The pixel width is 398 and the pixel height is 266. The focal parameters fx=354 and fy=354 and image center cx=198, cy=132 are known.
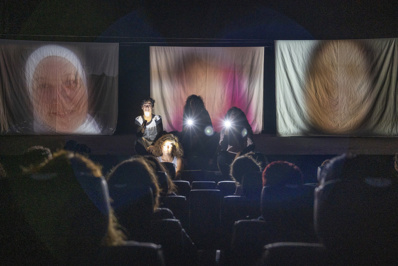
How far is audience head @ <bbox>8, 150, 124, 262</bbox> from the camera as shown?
1.18 meters

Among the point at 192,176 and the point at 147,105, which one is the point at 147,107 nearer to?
the point at 147,105

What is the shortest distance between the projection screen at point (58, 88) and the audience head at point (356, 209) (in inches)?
300

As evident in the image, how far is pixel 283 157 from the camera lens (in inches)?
260

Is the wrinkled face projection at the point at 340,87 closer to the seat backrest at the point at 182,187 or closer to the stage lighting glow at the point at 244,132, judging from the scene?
the stage lighting glow at the point at 244,132

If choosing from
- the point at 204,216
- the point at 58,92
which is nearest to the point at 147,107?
the point at 204,216

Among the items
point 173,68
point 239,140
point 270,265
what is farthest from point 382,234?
point 173,68

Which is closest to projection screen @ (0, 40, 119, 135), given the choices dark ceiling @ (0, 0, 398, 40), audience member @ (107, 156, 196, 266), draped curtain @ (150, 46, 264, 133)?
dark ceiling @ (0, 0, 398, 40)

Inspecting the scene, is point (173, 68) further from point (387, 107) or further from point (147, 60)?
point (387, 107)

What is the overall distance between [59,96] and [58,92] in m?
0.10

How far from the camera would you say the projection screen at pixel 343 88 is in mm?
8195

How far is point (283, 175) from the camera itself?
188 centimetres

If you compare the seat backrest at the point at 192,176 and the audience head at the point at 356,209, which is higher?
the audience head at the point at 356,209

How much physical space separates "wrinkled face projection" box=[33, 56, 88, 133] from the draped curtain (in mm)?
1793

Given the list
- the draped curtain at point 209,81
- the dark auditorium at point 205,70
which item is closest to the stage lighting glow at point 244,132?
the dark auditorium at point 205,70
